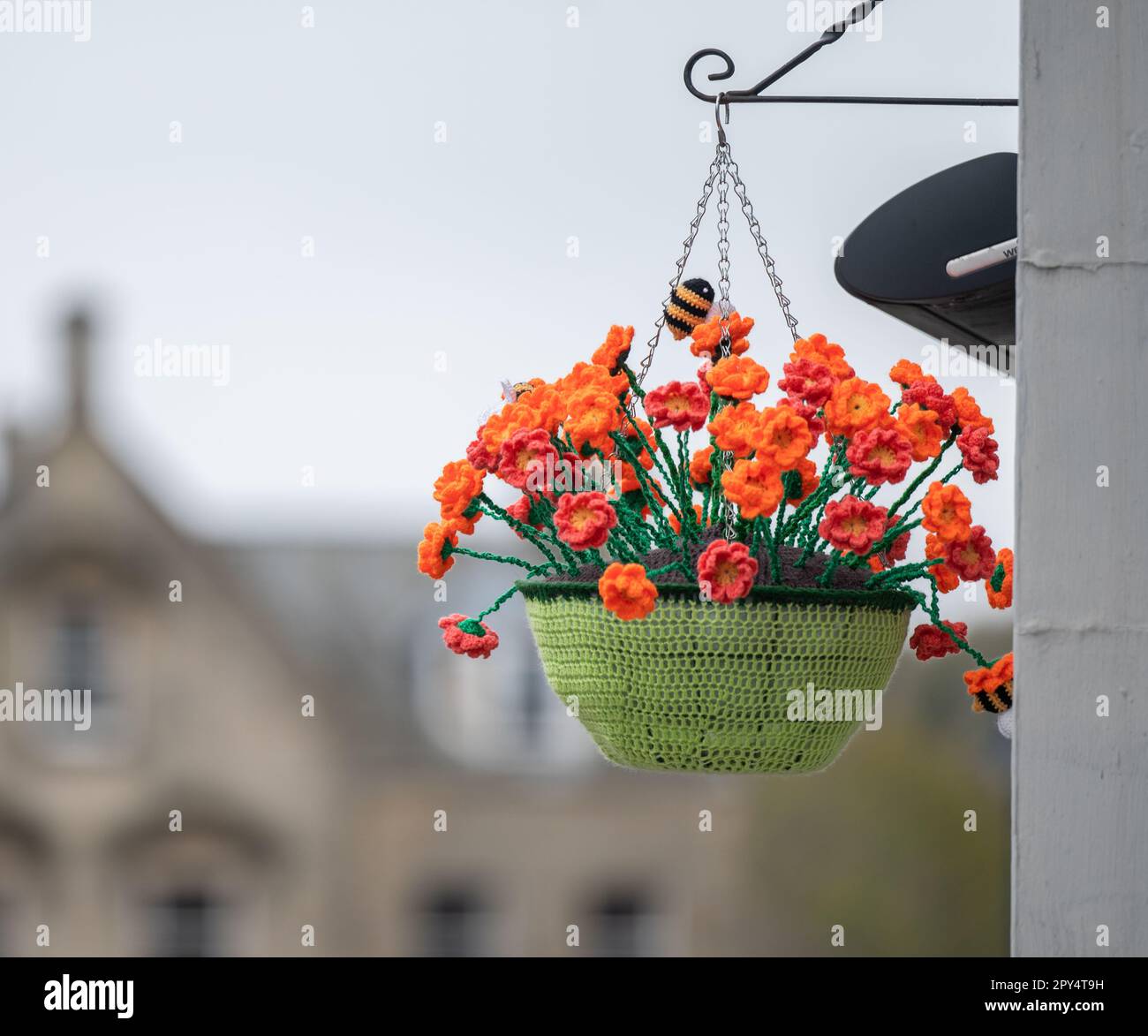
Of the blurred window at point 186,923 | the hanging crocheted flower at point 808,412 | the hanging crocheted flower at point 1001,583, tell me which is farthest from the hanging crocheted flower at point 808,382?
the blurred window at point 186,923

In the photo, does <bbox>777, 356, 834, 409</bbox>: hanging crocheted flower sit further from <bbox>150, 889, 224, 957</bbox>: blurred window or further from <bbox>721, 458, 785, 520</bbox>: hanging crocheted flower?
<bbox>150, 889, 224, 957</bbox>: blurred window

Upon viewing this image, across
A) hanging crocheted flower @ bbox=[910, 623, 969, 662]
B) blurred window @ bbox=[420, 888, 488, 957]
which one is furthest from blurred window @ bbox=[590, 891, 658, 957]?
hanging crocheted flower @ bbox=[910, 623, 969, 662]

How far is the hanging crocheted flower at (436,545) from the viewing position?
3.74 feet

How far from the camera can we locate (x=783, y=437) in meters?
0.98

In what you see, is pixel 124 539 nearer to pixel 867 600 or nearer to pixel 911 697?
pixel 911 697

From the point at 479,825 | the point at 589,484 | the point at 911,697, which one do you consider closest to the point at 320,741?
the point at 479,825

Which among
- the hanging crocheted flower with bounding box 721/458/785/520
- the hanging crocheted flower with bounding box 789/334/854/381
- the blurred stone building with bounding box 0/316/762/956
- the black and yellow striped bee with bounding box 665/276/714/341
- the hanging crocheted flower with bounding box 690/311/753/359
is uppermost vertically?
the black and yellow striped bee with bounding box 665/276/714/341

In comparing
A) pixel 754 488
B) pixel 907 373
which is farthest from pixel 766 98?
pixel 754 488

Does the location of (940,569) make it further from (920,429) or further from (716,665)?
(716,665)

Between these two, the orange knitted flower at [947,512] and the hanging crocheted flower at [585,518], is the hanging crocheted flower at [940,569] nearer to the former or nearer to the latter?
the orange knitted flower at [947,512]

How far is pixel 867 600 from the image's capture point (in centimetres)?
102

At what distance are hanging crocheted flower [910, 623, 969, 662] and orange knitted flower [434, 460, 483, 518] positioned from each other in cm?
40

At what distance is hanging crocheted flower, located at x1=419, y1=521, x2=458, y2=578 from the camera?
1139mm

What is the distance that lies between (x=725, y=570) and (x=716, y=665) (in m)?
0.08
